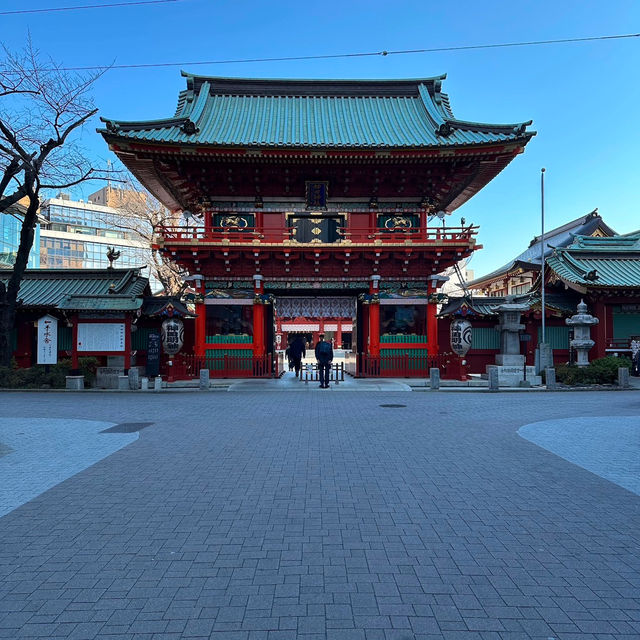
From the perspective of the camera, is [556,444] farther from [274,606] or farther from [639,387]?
[639,387]

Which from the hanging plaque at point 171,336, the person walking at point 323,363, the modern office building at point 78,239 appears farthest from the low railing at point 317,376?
the modern office building at point 78,239

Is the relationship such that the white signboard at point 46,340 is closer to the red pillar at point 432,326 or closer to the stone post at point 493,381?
the red pillar at point 432,326

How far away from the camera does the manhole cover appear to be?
987 centimetres

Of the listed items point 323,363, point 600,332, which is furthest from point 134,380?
point 600,332

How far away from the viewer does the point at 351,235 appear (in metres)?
20.7

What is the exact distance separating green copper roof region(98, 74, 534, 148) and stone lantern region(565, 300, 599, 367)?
8.07 metres

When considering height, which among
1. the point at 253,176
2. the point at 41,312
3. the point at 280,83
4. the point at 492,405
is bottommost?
the point at 492,405

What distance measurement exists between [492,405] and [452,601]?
11054mm

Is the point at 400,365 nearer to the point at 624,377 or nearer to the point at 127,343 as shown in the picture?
the point at 624,377

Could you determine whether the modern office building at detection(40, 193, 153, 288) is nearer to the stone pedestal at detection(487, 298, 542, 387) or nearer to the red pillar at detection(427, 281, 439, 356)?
the red pillar at detection(427, 281, 439, 356)

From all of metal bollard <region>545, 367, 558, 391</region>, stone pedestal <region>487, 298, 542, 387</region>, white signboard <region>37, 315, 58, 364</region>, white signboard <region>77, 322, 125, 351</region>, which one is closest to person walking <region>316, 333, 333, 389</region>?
stone pedestal <region>487, 298, 542, 387</region>

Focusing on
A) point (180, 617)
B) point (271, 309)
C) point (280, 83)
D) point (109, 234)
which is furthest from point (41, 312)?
point (109, 234)

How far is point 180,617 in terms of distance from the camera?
10.6 feet

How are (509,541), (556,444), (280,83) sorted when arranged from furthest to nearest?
(280,83) < (556,444) < (509,541)
